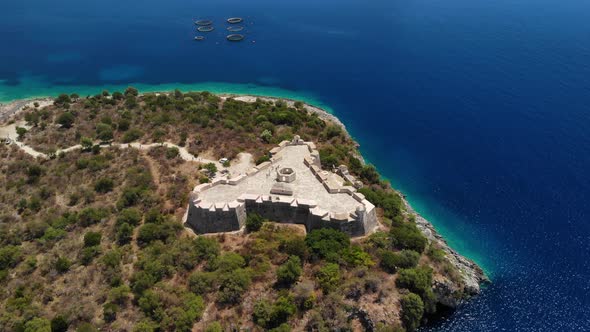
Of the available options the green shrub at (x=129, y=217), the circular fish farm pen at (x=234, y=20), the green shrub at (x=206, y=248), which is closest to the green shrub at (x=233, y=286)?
the green shrub at (x=206, y=248)

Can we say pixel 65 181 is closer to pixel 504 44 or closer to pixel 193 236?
pixel 193 236

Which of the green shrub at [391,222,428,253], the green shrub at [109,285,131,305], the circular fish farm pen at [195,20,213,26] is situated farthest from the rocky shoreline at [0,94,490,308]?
the circular fish farm pen at [195,20,213,26]

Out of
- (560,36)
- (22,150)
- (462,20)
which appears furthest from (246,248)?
(462,20)

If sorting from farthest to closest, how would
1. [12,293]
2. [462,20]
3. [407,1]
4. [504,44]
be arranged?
[407,1] → [462,20] → [504,44] → [12,293]

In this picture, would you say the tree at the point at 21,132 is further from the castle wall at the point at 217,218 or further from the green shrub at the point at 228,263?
the green shrub at the point at 228,263

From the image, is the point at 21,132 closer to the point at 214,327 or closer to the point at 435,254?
the point at 214,327

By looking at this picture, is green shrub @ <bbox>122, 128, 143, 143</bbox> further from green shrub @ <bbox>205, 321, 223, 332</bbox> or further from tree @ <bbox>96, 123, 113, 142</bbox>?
green shrub @ <bbox>205, 321, 223, 332</bbox>
